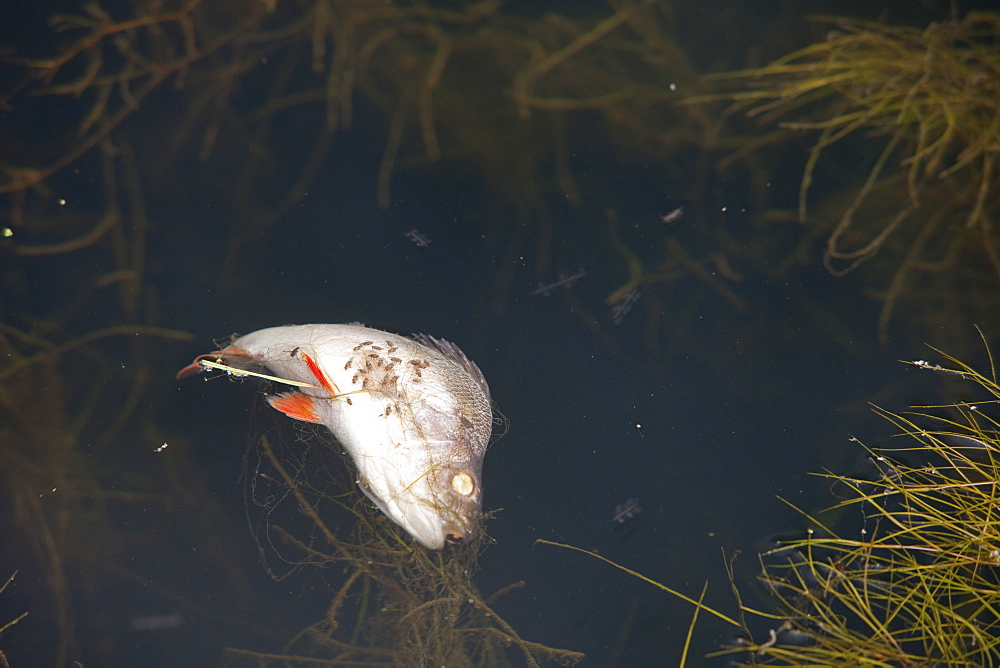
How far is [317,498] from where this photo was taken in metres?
2.70

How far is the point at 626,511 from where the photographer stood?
272cm

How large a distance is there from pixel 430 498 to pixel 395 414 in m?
0.39

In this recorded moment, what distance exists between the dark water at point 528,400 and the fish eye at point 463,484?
0.76 feet

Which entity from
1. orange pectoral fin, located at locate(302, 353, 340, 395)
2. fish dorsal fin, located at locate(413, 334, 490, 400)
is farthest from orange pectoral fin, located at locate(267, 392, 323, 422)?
fish dorsal fin, located at locate(413, 334, 490, 400)

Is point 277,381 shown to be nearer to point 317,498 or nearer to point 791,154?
point 317,498

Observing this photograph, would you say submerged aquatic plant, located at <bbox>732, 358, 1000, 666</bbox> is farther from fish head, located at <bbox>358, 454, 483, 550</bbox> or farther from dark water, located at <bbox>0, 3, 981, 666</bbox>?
fish head, located at <bbox>358, 454, 483, 550</bbox>

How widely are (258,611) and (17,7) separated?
318 centimetres

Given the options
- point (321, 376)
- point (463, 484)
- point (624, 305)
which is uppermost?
point (321, 376)

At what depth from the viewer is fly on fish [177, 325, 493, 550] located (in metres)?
2.40

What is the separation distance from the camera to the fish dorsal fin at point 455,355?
104 inches

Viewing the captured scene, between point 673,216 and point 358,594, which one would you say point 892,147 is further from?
point 358,594

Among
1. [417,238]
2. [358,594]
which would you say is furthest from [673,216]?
[358,594]

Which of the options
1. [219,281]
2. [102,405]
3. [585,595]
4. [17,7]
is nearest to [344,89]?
[219,281]

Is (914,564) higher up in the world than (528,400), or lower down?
lower down
